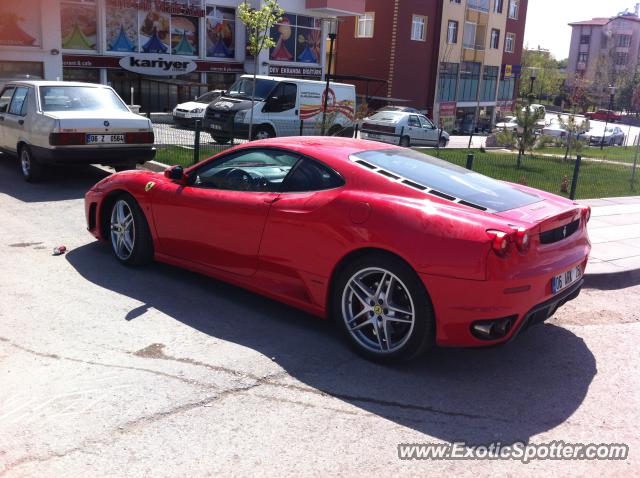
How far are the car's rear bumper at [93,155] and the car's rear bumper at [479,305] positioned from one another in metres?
7.26

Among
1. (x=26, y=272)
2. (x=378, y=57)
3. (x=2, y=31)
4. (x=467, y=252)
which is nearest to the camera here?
(x=467, y=252)

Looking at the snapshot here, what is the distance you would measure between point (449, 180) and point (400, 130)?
2122 centimetres

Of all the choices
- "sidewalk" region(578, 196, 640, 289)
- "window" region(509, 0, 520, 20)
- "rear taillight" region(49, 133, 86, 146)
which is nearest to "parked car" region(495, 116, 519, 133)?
"sidewalk" region(578, 196, 640, 289)

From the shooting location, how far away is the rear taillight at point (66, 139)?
9.70 metres

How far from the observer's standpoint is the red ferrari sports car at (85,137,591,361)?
4.09m

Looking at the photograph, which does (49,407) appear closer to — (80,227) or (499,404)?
(499,404)

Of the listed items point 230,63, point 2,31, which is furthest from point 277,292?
point 230,63

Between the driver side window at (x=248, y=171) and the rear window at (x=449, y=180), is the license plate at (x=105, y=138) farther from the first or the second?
the rear window at (x=449, y=180)

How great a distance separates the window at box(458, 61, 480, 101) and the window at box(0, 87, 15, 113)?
41826 millimetres

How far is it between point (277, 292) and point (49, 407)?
185 cm

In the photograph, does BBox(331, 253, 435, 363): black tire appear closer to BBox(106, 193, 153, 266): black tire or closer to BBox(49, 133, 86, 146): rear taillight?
BBox(106, 193, 153, 266): black tire

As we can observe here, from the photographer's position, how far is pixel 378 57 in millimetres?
45281

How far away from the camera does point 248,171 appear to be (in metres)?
5.45

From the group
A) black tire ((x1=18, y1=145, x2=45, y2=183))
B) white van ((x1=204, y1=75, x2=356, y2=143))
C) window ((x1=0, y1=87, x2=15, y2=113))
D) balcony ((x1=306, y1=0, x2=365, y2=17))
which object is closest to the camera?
black tire ((x1=18, y1=145, x2=45, y2=183))
